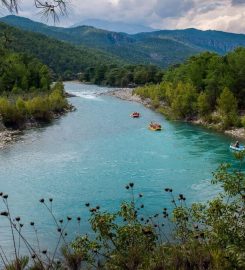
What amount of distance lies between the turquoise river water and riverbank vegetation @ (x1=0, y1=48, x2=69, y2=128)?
9.44ft

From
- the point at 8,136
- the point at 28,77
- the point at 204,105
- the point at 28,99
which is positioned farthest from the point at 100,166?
the point at 28,77

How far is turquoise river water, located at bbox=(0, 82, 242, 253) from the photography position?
71.8ft

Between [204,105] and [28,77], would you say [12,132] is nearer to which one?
[204,105]

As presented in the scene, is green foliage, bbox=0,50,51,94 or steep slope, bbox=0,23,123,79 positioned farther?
steep slope, bbox=0,23,123,79

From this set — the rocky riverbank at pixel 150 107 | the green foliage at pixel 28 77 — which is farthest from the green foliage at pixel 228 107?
the green foliage at pixel 28 77

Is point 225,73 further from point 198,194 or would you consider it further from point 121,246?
point 121,246

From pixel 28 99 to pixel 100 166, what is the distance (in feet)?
92.8

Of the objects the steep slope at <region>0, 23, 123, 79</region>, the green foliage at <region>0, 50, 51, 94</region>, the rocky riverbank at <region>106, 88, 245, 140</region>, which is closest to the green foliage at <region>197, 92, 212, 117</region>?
the rocky riverbank at <region>106, 88, 245, 140</region>

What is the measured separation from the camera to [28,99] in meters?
55.2

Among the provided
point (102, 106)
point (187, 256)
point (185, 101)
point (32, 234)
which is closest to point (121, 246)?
point (187, 256)

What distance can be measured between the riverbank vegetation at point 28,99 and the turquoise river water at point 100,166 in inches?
113

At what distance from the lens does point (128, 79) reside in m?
121

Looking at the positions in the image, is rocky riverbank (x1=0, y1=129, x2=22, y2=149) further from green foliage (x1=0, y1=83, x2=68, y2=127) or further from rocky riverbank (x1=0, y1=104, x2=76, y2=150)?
green foliage (x1=0, y1=83, x2=68, y2=127)

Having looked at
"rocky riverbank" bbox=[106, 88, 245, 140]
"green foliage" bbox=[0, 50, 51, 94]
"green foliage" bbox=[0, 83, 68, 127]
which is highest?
"green foliage" bbox=[0, 50, 51, 94]
